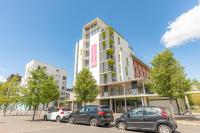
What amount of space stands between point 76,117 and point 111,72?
21991 mm

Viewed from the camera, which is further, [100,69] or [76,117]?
[100,69]

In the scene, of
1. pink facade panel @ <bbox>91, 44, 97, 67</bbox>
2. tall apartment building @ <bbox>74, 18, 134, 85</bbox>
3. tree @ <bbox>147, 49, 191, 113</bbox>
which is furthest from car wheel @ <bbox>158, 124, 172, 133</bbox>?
pink facade panel @ <bbox>91, 44, 97, 67</bbox>

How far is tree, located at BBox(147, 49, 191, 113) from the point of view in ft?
50.9

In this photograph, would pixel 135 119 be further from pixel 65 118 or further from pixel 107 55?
pixel 107 55

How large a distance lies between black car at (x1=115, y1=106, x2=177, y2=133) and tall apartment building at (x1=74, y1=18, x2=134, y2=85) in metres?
24.0

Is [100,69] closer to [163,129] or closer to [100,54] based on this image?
[100,54]

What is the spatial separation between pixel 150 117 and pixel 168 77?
9006 mm

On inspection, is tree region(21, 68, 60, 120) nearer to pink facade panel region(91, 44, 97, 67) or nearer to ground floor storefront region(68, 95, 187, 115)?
ground floor storefront region(68, 95, 187, 115)

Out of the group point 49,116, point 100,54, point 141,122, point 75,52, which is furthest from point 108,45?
point 141,122

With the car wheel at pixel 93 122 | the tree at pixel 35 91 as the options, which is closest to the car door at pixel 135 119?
the car wheel at pixel 93 122

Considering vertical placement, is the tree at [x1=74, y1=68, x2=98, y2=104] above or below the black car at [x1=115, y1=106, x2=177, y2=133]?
above

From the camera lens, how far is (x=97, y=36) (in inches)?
1571

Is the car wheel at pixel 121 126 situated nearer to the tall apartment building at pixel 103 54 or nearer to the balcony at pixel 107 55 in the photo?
the tall apartment building at pixel 103 54

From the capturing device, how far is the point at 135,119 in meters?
9.72
